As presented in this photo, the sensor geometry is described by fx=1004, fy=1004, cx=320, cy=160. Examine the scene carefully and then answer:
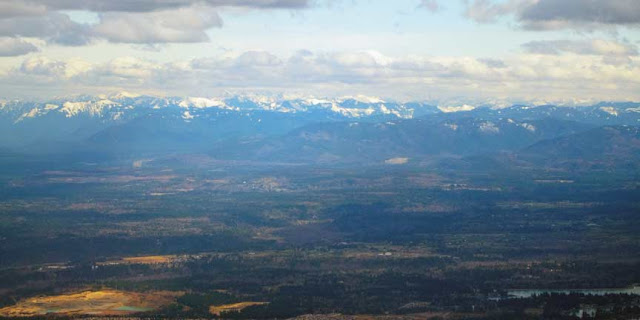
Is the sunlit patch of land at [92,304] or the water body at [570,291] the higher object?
the sunlit patch of land at [92,304]

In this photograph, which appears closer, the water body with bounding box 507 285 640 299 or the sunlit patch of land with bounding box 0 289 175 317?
the sunlit patch of land with bounding box 0 289 175 317

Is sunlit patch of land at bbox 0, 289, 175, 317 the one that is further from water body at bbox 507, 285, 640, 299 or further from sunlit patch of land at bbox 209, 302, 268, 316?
water body at bbox 507, 285, 640, 299

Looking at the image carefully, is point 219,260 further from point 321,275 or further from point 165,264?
point 321,275

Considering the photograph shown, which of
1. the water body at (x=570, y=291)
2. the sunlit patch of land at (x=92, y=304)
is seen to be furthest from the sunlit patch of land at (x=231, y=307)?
the water body at (x=570, y=291)

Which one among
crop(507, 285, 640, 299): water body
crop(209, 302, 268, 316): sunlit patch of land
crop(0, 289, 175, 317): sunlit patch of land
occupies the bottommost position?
crop(507, 285, 640, 299): water body

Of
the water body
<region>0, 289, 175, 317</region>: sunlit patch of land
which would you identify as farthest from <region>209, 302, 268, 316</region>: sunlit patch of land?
the water body

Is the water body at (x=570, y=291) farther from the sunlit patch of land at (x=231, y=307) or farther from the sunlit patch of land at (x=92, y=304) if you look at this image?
the sunlit patch of land at (x=92, y=304)

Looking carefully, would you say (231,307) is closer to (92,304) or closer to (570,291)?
(92,304)

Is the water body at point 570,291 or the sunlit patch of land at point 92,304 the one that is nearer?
the sunlit patch of land at point 92,304

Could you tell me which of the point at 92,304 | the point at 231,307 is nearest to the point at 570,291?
the point at 231,307
